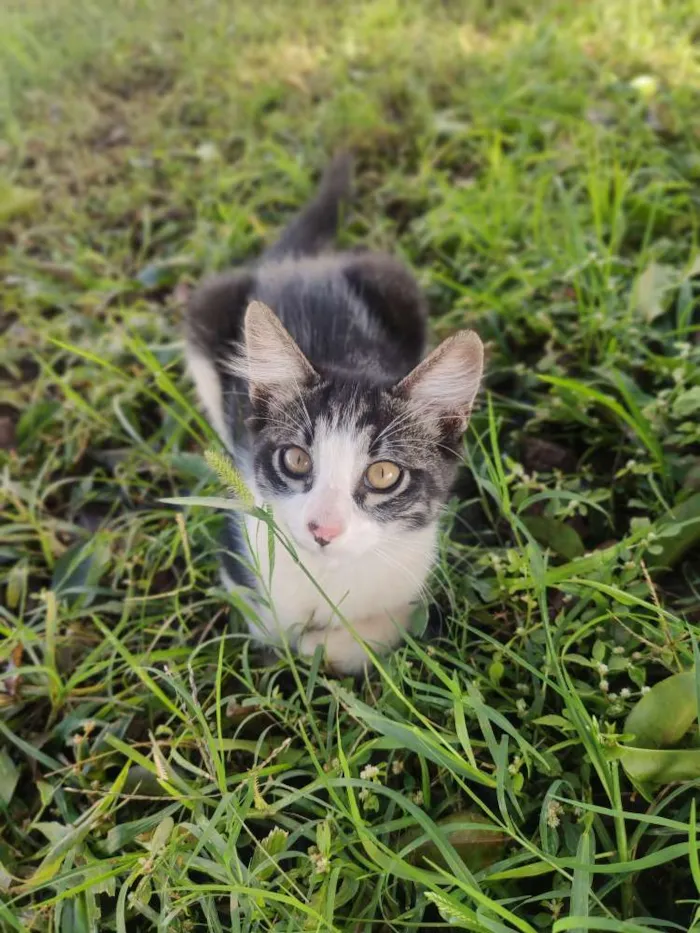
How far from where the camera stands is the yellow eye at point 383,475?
130 centimetres

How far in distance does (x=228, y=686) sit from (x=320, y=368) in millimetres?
708

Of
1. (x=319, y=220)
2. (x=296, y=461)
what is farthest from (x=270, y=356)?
(x=319, y=220)

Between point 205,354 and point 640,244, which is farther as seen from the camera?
point 640,244

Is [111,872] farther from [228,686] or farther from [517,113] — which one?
[517,113]

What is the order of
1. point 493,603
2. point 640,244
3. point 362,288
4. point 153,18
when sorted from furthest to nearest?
1. point 153,18
2. point 640,244
3. point 362,288
4. point 493,603

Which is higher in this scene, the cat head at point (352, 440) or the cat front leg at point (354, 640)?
the cat head at point (352, 440)

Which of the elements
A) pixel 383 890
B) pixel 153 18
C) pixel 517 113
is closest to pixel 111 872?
pixel 383 890

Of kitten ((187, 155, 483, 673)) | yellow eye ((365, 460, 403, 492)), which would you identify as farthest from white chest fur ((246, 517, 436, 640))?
yellow eye ((365, 460, 403, 492))

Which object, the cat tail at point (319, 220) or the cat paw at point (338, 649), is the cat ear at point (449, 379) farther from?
the cat tail at point (319, 220)

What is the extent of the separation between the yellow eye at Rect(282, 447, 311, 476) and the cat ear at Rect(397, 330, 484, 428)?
23cm

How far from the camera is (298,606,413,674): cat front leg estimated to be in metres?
1.45

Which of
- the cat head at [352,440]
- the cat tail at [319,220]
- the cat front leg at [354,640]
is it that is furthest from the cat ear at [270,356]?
the cat tail at [319,220]

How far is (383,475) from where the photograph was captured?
1.31 m

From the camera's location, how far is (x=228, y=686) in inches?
58.2
